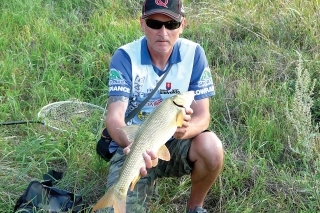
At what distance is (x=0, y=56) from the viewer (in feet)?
17.9

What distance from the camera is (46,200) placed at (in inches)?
134

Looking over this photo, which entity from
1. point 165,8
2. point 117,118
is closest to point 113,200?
point 117,118

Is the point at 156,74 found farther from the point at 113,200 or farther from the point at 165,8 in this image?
the point at 113,200

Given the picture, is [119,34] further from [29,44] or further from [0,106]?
[0,106]

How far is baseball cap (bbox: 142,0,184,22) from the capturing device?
3489mm

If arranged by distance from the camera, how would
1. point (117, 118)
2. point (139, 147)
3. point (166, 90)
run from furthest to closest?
point (166, 90) → point (117, 118) → point (139, 147)

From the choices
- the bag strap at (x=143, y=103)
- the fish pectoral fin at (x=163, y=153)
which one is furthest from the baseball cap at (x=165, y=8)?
the fish pectoral fin at (x=163, y=153)

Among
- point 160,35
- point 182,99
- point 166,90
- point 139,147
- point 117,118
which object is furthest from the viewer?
point 166,90

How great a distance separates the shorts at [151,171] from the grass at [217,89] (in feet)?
0.64

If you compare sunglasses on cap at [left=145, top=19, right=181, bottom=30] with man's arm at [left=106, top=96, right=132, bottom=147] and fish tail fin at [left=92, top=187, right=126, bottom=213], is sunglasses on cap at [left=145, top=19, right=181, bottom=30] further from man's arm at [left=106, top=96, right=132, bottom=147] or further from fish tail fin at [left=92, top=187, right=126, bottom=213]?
fish tail fin at [left=92, top=187, right=126, bottom=213]

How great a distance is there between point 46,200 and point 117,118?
676 millimetres

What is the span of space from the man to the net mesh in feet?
3.00

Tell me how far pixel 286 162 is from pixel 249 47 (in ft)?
5.65

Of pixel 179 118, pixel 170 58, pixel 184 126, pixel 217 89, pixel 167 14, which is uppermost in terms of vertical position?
pixel 167 14
